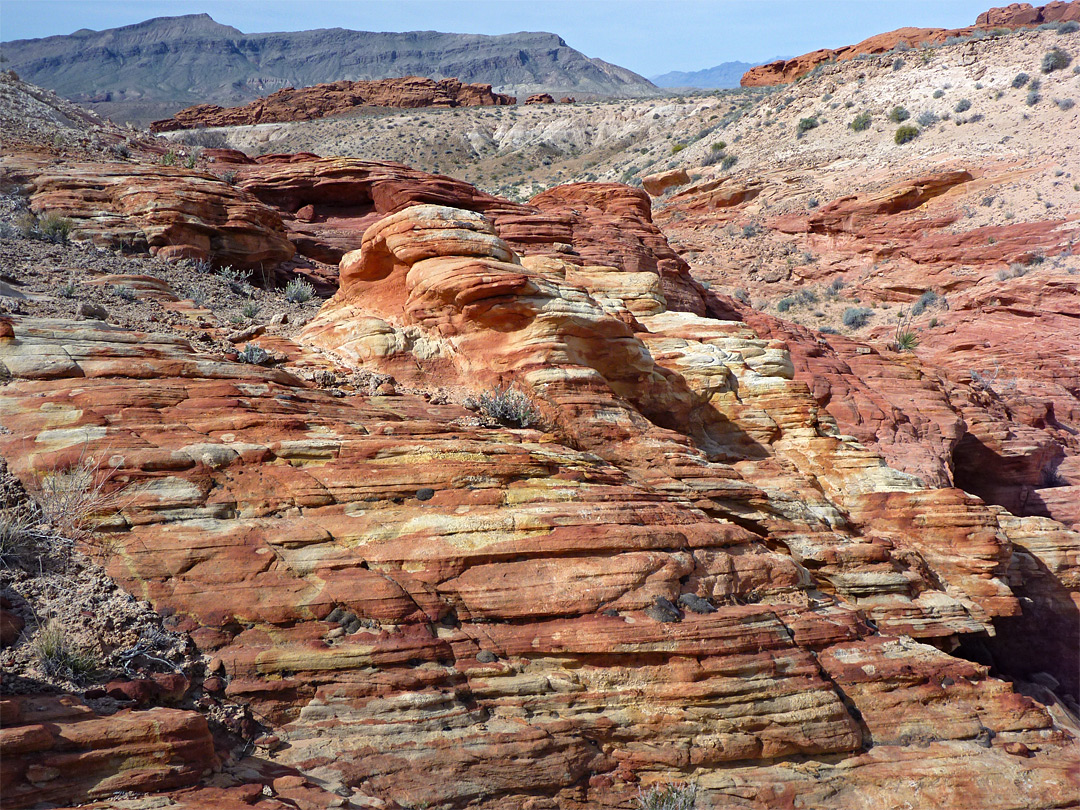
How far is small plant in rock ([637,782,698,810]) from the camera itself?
4.97m

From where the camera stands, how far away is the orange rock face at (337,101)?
7175 cm

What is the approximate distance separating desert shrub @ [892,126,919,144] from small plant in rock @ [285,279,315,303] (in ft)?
112

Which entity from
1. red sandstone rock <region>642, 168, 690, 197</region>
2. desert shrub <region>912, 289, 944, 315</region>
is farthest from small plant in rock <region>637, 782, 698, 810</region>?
red sandstone rock <region>642, 168, 690, 197</region>

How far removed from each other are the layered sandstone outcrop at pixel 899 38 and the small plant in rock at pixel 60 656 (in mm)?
66717

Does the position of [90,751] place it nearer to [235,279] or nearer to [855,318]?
[235,279]

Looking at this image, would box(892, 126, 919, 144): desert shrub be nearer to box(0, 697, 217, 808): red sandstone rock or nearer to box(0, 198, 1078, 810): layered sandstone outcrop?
box(0, 198, 1078, 810): layered sandstone outcrop

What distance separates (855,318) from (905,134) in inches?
625

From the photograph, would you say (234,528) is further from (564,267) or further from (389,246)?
(564,267)

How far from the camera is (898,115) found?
120 feet

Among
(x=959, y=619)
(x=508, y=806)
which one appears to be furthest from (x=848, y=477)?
(x=508, y=806)

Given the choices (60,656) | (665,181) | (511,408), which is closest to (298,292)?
(511,408)

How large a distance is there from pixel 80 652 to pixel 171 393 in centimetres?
271

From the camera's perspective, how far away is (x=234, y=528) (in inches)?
203

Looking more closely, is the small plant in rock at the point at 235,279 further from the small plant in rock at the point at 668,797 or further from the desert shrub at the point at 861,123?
the desert shrub at the point at 861,123
